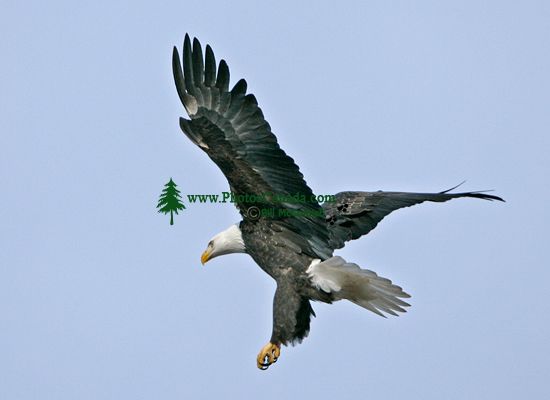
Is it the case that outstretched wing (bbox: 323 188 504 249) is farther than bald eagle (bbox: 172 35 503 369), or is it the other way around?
outstretched wing (bbox: 323 188 504 249)

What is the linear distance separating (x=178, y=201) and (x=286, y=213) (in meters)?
1.33

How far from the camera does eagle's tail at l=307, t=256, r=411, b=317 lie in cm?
995

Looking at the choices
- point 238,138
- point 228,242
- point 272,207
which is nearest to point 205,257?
point 228,242

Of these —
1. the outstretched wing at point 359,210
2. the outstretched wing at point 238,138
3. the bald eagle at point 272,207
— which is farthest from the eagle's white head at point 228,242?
the outstretched wing at point 359,210

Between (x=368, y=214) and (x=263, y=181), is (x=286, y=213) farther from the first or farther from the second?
(x=368, y=214)

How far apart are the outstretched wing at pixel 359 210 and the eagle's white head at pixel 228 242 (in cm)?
70

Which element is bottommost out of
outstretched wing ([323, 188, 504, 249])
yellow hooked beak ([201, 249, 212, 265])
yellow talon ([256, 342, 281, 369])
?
yellow talon ([256, 342, 281, 369])

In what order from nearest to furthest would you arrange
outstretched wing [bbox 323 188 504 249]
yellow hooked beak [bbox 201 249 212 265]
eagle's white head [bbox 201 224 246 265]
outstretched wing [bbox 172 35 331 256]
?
outstretched wing [bbox 172 35 331 256] < eagle's white head [bbox 201 224 246 265] < yellow hooked beak [bbox 201 249 212 265] < outstretched wing [bbox 323 188 504 249]

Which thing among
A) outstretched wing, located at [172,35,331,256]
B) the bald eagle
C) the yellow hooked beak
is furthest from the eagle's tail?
the yellow hooked beak

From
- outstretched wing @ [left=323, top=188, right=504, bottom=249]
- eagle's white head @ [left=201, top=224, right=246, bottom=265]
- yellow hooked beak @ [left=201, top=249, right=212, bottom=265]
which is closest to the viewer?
eagle's white head @ [left=201, top=224, right=246, bottom=265]

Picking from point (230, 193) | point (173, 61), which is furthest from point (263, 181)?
point (173, 61)

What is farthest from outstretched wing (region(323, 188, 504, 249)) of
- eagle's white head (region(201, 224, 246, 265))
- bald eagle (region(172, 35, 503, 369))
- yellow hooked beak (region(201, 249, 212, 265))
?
yellow hooked beak (region(201, 249, 212, 265))

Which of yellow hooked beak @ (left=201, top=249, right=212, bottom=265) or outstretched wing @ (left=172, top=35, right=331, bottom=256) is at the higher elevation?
outstretched wing @ (left=172, top=35, right=331, bottom=256)

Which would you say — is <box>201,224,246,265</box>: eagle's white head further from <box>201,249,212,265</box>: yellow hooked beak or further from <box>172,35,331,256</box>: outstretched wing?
<box>172,35,331,256</box>: outstretched wing
